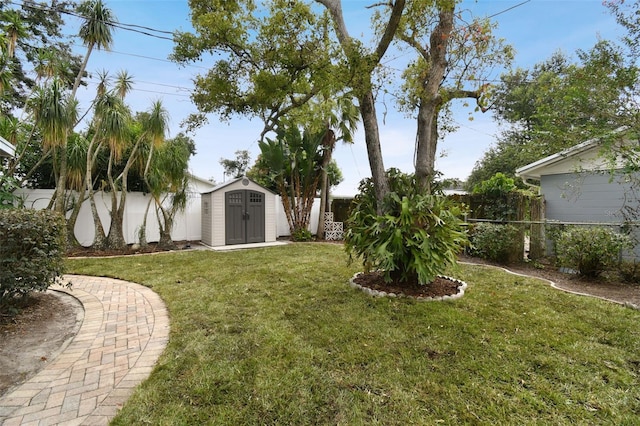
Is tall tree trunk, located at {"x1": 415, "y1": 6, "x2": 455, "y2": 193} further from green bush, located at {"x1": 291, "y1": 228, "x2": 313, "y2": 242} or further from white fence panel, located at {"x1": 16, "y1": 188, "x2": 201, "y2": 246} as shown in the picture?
white fence panel, located at {"x1": 16, "y1": 188, "x2": 201, "y2": 246}

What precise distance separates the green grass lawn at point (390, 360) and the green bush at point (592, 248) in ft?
4.44

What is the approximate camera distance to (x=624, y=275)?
5188mm

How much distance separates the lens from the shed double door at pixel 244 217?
10.0 metres

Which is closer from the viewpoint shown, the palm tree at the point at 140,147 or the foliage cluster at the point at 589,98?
the foliage cluster at the point at 589,98

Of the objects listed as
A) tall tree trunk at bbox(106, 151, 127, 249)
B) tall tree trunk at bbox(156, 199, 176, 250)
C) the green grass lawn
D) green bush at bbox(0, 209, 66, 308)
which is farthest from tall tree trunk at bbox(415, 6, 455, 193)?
tall tree trunk at bbox(106, 151, 127, 249)

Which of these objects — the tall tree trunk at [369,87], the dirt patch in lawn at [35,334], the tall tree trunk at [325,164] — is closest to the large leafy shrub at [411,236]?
the tall tree trunk at [369,87]

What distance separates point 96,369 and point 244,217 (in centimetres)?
790

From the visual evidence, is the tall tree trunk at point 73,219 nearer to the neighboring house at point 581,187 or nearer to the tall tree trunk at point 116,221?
the tall tree trunk at point 116,221

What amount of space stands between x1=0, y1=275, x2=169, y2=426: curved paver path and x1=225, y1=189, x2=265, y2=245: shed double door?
580cm

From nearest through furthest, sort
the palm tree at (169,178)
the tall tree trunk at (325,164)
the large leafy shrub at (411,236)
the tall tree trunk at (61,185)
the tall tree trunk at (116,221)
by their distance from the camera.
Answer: the large leafy shrub at (411,236) → the tall tree trunk at (61,185) → the tall tree trunk at (116,221) → the palm tree at (169,178) → the tall tree trunk at (325,164)

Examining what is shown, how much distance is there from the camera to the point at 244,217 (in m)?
10.3

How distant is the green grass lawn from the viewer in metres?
2.01

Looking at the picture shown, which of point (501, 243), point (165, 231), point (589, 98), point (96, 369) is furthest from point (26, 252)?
point (589, 98)

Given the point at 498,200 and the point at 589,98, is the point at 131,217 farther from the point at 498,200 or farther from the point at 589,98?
the point at 589,98
